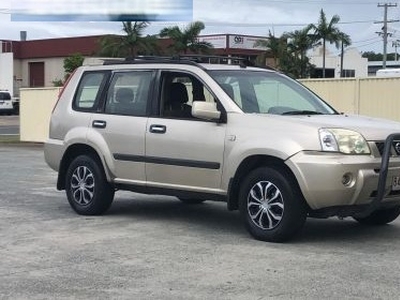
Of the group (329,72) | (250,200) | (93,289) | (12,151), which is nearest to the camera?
(93,289)

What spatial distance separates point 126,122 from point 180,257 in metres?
2.41

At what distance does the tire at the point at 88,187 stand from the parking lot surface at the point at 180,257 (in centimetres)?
15

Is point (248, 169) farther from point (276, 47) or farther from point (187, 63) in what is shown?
point (276, 47)

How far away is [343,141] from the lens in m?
6.95

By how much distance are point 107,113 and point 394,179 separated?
3.61 meters

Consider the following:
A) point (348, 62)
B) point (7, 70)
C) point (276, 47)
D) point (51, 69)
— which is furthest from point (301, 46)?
point (7, 70)

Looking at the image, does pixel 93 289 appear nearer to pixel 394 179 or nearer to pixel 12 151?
pixel 394 179

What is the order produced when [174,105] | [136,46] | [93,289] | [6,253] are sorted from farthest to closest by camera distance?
[136,46] → [174,105] → [6,253] → [93,289]

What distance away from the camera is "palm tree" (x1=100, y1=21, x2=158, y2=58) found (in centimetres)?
5350

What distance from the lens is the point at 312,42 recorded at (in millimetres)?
59312

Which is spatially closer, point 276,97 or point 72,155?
point 276,97

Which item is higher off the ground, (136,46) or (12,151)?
(136,46)

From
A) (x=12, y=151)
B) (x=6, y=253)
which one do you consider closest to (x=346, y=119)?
(x=6, y=253)

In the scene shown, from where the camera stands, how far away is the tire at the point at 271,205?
7.11 meters
